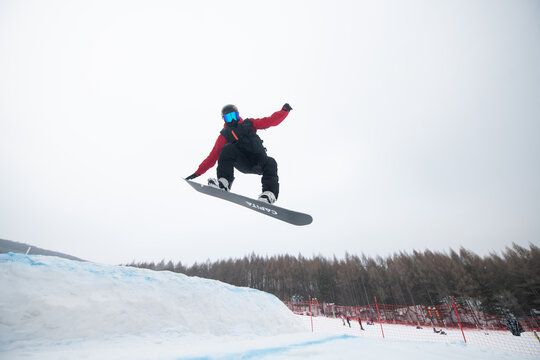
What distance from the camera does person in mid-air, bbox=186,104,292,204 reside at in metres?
3.72

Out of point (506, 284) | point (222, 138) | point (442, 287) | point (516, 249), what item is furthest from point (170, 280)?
point (516, 249)

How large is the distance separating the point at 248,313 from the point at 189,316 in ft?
7.76

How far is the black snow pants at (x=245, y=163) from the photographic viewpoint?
374 cm

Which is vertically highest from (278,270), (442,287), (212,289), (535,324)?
(278,270)

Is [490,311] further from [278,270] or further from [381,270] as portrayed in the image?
[278,270]

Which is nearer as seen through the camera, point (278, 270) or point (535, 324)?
point (535, 324)

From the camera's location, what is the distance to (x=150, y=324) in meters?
4.28

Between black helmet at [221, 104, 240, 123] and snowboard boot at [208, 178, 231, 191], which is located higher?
black helmet at [221, 104, 240, 123]

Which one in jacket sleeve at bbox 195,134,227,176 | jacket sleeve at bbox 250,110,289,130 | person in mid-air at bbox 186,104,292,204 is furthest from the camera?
jacket sleeve at bbox 195,134,227,176

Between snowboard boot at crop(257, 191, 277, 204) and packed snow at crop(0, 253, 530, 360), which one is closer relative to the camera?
packed snow at crop(0, 253, 530, 360)

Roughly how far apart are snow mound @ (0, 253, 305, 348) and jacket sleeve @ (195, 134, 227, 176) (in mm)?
3102

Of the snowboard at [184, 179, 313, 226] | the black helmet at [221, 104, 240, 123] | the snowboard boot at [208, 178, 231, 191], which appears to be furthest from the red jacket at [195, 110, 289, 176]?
the snowboard boot at [208, 178, 231, 191]

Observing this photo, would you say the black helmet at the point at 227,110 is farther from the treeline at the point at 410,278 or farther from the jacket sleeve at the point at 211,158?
the treeline at the point at 410,278

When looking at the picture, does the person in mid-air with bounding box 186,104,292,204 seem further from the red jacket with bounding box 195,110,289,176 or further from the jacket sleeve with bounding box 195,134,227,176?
the jacket sleeve with bounding box 195,134,227,176
